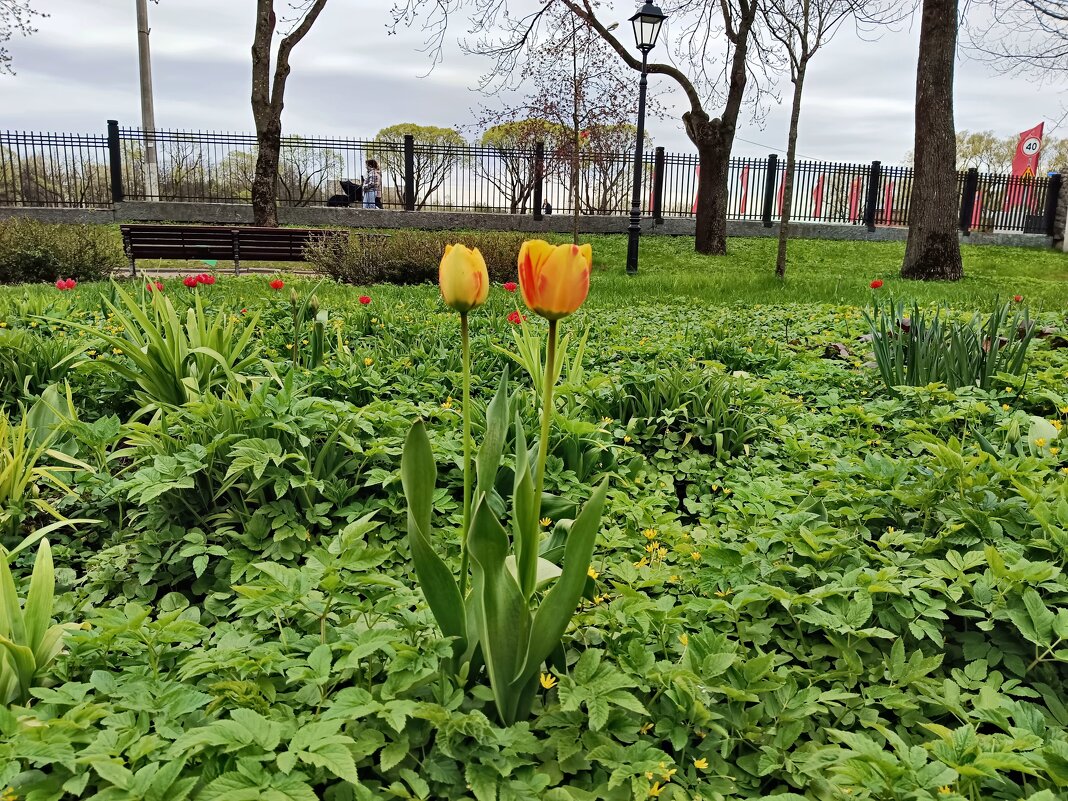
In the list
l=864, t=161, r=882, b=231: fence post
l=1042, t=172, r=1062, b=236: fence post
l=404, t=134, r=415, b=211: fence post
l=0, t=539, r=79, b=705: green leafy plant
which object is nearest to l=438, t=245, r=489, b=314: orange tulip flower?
l=0, t=539, r=79, b=705: green leafy plant

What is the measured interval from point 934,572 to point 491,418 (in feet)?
3.80

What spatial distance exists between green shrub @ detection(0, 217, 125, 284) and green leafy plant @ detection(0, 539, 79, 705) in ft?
32.7

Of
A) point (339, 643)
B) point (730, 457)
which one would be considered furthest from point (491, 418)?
point (730, 457)

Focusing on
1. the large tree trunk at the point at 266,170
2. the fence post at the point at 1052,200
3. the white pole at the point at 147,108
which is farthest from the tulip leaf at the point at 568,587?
the fence post at the point at 1052,200

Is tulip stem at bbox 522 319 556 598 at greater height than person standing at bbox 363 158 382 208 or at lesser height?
lesser

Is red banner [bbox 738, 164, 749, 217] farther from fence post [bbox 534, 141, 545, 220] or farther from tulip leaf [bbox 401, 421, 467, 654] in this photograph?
tulip leaf [bbox 401, 421, 467, 654]

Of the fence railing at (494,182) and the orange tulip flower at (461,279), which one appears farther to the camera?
the fence railing at (494,182)

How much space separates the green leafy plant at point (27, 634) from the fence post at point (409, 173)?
19713mm

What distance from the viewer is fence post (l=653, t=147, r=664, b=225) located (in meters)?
20.6

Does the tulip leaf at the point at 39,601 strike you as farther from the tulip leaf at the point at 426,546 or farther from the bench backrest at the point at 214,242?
the bench backrest at the point at 214,242

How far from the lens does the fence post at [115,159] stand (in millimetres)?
19297

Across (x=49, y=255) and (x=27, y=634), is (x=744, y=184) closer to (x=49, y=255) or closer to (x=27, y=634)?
(x=49, y=255)

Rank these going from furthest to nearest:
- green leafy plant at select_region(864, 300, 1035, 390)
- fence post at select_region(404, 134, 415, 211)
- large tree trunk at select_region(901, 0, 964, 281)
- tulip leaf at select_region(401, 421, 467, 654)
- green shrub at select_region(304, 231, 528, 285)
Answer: fence post at select_region(404, 134, 415, 211)
large tree trunk at select_region(901, 0, 964, 281)
green shrub at select_region(304, 231, 528, 285)
green leafy plant at select_region(864, 300, 1035, 390)
tulip leaf at select_region(401, 421, 467, 654)

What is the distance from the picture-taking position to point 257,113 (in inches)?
636
